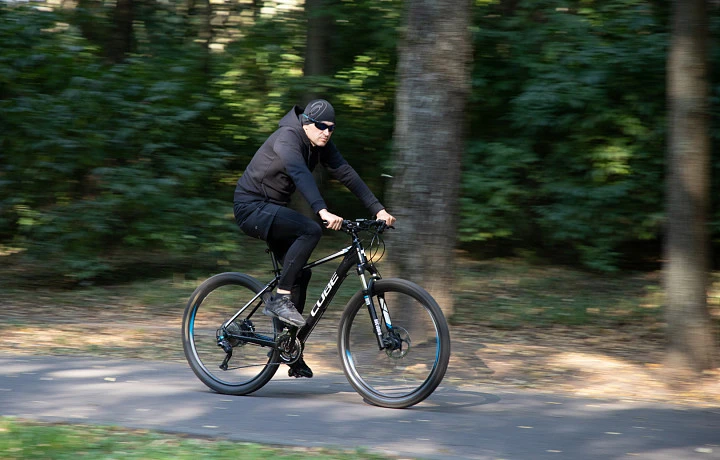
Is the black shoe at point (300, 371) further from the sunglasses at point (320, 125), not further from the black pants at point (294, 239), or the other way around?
the sunglasses at point (320, 125)

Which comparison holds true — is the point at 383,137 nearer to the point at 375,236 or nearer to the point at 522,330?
the point at 522,330

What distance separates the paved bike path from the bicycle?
6.2 inches

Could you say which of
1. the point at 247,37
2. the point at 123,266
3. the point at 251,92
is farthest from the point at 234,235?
the point at 247,37

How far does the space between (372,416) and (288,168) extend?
173 cm

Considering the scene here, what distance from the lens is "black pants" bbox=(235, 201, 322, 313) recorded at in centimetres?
587

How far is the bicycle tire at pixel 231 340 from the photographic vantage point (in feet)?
20.4

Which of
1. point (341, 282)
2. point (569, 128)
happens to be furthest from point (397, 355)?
point (569, 128)

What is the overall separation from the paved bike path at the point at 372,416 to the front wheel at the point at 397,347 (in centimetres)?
16

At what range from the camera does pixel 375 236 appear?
596cm

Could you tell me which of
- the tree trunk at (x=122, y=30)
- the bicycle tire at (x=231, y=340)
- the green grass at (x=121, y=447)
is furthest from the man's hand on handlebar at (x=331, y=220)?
the tree trunk at (x=122, y=30)

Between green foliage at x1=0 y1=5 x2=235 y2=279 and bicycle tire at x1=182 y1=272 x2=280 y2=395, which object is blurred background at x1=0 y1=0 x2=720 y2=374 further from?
bicycle tire at x1=182 y1=272 x2=280 y2=395

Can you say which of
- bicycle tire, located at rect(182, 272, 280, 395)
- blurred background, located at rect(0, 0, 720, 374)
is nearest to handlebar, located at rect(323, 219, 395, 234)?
bicycle tire, located at rect(182, 272, 280, 395)

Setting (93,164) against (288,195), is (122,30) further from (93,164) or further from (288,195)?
(288,195)

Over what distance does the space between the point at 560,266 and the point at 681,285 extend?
5.77m
